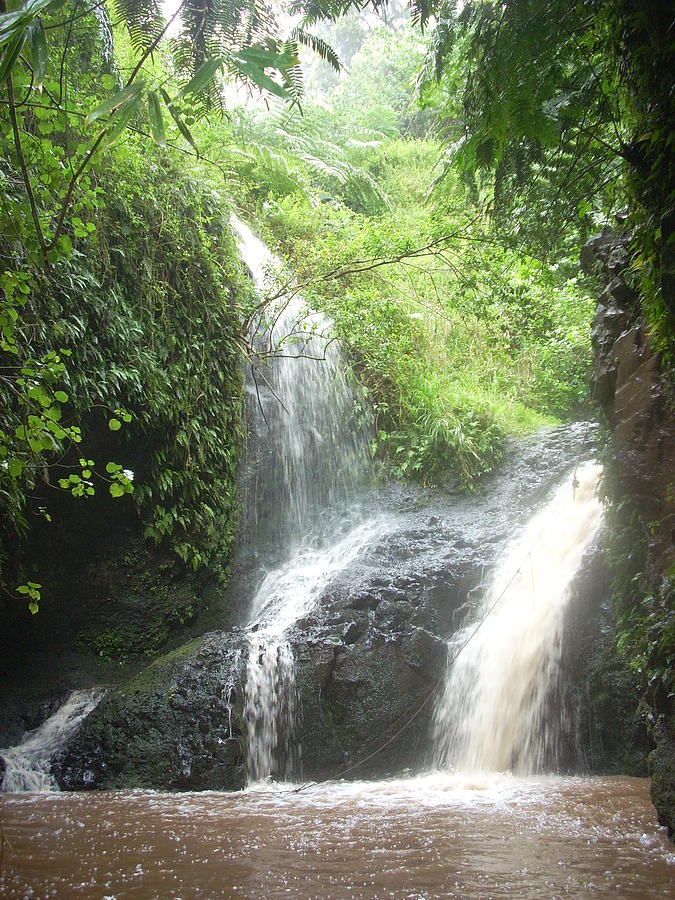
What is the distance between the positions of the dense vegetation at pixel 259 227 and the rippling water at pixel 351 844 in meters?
1.41

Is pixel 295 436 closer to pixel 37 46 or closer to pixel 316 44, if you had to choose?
pixel 316 44

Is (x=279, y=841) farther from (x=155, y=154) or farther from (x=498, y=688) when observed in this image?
(x=155, y=154)

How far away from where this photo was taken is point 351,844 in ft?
10.0

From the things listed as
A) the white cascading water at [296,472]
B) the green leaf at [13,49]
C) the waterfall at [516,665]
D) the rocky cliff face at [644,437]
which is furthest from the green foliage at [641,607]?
the green leaf at [13,49]

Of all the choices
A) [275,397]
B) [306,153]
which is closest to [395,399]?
[275,397]

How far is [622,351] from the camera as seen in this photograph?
411cm

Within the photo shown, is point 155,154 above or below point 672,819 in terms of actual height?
above

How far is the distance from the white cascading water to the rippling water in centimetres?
186

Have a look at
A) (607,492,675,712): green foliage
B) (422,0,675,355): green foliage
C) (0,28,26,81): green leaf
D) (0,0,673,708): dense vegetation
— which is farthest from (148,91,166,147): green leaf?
(607,492,675,712): green foliage

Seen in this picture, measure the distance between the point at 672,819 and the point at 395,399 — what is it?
6923 millimetres

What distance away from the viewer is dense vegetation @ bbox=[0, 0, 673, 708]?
251cm

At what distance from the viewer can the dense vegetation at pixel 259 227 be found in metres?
2.51

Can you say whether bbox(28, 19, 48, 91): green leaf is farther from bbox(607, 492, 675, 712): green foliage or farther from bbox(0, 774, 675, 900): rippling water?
bbox(607, 492, 675, 712): green foliage

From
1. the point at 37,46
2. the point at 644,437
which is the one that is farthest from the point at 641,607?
the point at 37,46
